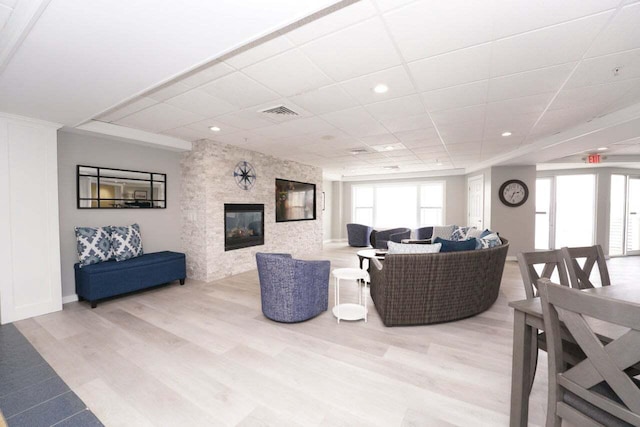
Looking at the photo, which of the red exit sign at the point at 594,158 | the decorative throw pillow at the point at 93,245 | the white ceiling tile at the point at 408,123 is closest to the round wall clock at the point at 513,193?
the red exit sign at the point at 594,158

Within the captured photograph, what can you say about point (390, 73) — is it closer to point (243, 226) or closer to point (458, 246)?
point (458, 246)

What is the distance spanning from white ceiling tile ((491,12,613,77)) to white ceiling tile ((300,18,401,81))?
80 centimetres

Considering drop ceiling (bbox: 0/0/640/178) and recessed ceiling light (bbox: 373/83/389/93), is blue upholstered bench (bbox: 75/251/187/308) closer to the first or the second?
drop ceiling (bbox: 0/0/640/178)

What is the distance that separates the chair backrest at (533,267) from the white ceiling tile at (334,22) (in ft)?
6.38

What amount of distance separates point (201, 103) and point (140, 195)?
2.34m

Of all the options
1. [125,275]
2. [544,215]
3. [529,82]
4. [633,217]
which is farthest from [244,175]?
[633,217]

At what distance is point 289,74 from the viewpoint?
246cm

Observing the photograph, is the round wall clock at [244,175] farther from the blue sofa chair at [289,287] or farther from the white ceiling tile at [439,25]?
the white ceiling tile at [439,25]

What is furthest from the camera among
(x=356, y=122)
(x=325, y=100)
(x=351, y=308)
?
(x=356, y=122)

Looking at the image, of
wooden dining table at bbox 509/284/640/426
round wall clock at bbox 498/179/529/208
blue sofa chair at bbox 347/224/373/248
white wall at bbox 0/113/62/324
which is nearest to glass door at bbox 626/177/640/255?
round wall clock at bbox 498/179/529/208

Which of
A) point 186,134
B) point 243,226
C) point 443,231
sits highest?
point 186,134

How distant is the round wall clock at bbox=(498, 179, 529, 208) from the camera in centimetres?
657

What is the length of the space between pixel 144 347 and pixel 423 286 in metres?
2.84

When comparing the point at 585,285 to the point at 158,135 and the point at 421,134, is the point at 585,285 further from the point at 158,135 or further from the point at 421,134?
the point at 158,135
